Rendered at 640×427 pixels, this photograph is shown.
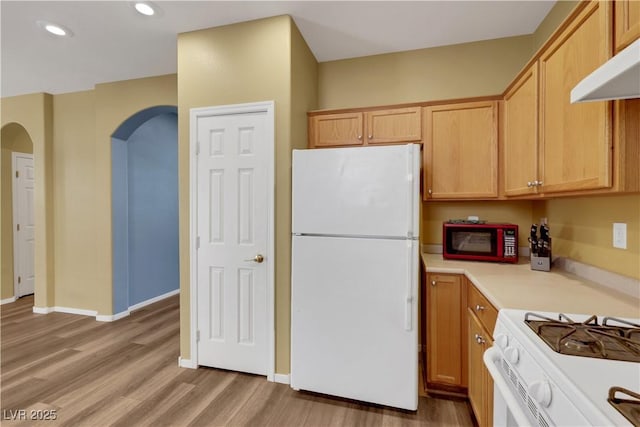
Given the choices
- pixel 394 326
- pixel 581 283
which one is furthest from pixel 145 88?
pixel 581 283

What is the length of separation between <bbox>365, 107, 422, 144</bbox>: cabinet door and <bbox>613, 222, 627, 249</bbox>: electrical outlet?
52.5 inches

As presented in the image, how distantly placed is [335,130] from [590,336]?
2124 mm

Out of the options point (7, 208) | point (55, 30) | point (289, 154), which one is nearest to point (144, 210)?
point (7, 208)

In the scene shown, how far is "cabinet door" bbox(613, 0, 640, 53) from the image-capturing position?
992 mm

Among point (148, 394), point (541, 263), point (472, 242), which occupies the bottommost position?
point (148, 394)

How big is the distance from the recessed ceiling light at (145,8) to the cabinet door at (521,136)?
2574 mm

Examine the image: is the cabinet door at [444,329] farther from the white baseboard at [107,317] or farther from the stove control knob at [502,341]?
the white baseboard at [107,317]

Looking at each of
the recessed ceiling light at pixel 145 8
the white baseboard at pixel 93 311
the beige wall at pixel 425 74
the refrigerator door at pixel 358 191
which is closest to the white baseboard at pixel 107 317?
the white baseboard at pixel 93 311

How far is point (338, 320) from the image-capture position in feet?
6.35

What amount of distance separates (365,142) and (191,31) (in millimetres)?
1703

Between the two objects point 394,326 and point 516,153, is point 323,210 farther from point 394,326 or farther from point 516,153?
point 516,153

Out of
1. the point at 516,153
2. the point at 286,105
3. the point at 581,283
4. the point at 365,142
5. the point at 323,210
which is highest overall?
the point at 286,105

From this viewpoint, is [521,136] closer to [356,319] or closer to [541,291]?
[541,291]

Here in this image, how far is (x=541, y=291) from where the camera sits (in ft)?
4.88
